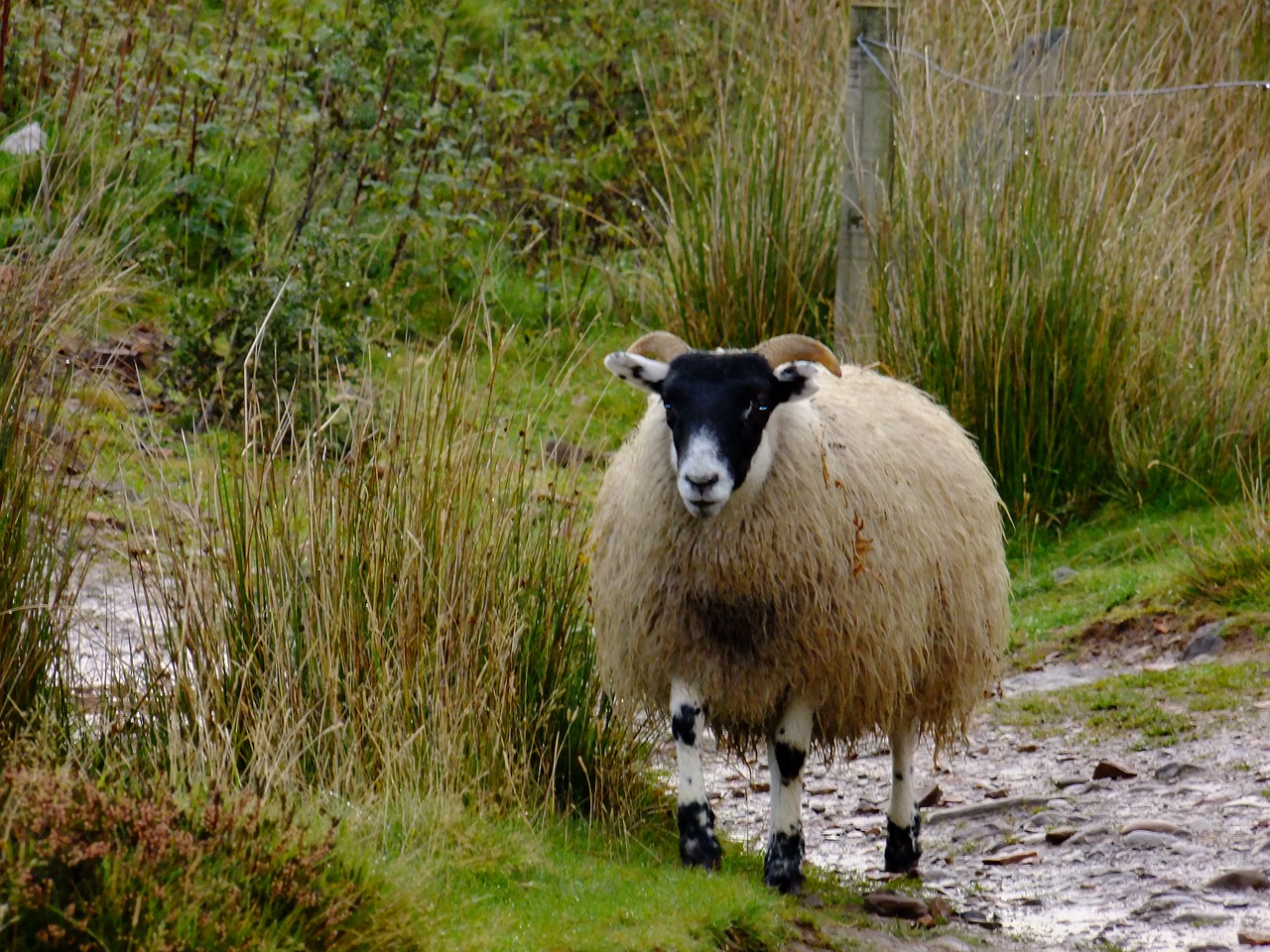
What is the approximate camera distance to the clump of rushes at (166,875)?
359cm

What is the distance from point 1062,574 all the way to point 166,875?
6.41m

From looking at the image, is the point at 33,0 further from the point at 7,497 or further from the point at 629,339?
the point at 7,497

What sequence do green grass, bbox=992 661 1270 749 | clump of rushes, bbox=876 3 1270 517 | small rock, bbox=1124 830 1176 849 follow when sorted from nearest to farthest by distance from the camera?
small rock, bbox=1124 830 1176 849 → green grass, bbox=992 661 1270 749 → clump of rushes, bbox=876 3 1270 517

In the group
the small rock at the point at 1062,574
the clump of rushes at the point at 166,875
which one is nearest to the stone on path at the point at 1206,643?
the small rock at the point at 1062,574

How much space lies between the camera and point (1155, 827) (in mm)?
6238

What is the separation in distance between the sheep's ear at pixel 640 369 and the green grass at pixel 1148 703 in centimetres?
288

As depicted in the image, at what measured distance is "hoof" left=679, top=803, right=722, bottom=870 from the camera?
5.43m

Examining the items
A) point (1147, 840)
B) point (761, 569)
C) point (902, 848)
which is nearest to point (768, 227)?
point (902, 848)

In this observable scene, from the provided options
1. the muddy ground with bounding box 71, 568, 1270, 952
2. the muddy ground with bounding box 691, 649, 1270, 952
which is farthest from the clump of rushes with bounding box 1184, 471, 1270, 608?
the muddy ground with bounding box 691, 649, 1270, 952

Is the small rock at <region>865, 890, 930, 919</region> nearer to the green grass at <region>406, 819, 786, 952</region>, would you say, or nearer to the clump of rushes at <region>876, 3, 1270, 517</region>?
the green grass at <region>406, 819, 786, 952</region>

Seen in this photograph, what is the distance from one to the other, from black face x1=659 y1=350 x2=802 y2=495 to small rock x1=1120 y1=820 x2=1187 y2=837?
209cm

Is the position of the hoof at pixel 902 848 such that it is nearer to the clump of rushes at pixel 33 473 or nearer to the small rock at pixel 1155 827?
the small rock at pixel 1155 827

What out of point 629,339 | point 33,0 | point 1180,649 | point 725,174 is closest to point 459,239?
point 629,339

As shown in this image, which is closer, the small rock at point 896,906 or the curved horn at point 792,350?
the small rock at point 896,906
